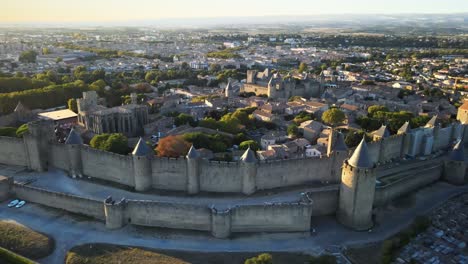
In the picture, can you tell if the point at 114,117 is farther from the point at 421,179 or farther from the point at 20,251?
the point at 421,179

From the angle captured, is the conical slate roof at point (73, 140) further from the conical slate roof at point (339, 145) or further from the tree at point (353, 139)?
the tree at point (353, 139)

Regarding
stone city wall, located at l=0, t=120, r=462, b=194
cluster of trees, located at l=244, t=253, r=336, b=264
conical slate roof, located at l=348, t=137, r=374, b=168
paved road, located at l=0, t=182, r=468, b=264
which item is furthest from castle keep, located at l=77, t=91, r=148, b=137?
conical slate roof, located at l=348, t=137, r=374, b=168

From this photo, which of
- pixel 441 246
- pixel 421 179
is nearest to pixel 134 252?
pixel 441 246

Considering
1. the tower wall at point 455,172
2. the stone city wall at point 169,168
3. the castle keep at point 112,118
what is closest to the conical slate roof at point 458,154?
the tower wall at point 455,172

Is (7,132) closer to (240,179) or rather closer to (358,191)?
(240,179)

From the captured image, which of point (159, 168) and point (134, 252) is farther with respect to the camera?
point (159, 168)

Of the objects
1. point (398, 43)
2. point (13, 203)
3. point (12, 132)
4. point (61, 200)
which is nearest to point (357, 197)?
point (61, 200)
